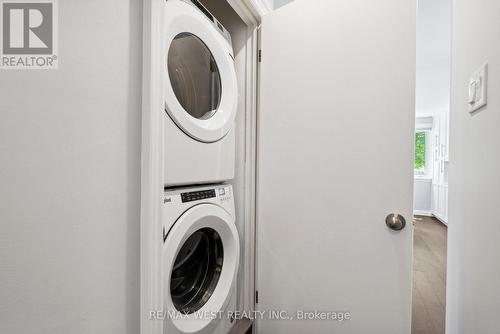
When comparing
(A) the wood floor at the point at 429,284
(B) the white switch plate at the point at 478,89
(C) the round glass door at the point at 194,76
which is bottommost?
(A) the wood floor at the point at 429,284

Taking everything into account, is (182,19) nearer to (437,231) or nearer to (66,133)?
(66,133)

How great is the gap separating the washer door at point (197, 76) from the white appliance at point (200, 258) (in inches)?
10.6

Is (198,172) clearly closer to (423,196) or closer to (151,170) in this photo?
(151,170)

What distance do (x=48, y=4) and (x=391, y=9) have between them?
1148 mm

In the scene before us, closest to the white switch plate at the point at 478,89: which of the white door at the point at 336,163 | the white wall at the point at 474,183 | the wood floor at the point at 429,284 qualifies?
the white wall at the point at 474,183

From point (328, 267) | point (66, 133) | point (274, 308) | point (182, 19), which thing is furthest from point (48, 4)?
point (274, 308)

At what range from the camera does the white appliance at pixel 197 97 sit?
0.88m

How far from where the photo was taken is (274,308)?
4.19ft

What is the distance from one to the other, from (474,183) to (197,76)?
1108 mm

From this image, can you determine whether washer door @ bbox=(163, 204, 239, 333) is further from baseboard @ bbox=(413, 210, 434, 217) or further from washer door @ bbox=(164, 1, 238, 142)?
baseboard @ bbox=(413, 210, 434, 217)

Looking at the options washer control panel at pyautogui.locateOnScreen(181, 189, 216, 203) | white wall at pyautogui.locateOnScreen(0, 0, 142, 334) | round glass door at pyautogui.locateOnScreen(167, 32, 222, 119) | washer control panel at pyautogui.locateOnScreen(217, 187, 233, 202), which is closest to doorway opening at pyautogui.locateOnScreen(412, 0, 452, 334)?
washer control panel at pyautogui.locateOnScreen(217, 187, 233, 202)

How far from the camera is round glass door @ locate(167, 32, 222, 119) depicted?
100 cm

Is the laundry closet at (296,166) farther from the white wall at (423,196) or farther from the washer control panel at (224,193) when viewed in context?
the white wall at (423,196)

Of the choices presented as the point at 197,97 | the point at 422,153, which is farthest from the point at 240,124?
the point at 422,153
